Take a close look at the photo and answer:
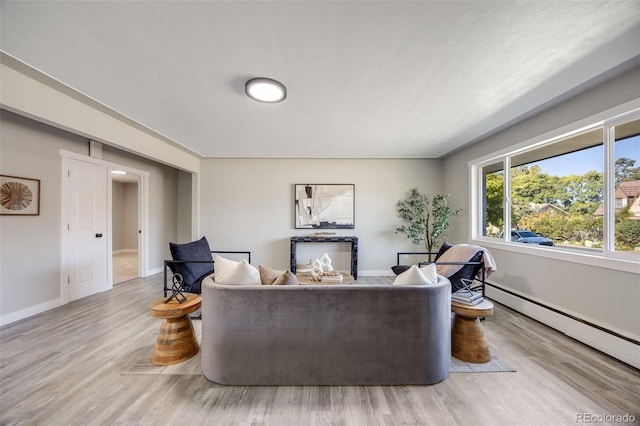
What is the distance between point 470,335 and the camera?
2.08m

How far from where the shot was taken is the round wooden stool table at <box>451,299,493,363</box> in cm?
201

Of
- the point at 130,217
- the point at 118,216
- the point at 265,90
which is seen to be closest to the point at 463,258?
the point at 265,90

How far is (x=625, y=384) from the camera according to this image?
1.76 meters

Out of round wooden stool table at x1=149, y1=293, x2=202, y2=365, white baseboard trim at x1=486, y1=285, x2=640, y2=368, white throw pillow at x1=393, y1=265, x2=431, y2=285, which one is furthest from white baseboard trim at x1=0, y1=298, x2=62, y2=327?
white baseboard trim at x1=486, y1=285, x2=640, y2=368

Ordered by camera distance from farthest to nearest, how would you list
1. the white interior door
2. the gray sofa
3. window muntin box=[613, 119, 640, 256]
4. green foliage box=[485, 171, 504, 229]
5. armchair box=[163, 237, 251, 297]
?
green foliage box=[485, 171, 504, 229] → the white interior door → armchair box=[163, 237, 251, 297] → window muntin box=[613, 119, 640, 256] → the gray sofa

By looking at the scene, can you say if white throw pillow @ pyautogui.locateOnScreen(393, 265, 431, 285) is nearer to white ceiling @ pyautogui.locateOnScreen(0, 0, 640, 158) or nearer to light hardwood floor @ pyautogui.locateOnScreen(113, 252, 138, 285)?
white ceiling @ pyautogui.locateOnScreen(0, 0, 640, 158)

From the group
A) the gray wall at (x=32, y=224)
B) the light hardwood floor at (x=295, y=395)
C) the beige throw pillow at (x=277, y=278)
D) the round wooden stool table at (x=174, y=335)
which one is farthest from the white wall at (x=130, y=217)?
the beige throw pillow at (x=277, y=278)

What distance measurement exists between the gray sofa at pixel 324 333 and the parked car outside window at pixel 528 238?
2267 mm

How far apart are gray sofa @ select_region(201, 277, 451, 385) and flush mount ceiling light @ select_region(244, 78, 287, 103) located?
68.9 inches

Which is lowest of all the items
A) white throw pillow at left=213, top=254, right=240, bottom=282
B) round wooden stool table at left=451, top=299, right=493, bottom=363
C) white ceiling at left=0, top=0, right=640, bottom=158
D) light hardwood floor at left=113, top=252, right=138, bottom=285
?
light hardwood floor at left=113, top=252, right=138, bottom=285

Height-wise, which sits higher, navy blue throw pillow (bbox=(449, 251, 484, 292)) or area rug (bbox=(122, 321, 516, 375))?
navy blue throw pillow (bbox=(449, 251, 484, 292))

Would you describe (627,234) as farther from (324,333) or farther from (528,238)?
(324,333)

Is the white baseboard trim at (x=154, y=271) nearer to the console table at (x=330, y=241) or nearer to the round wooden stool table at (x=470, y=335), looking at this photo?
the console table at (x=330, y=241)

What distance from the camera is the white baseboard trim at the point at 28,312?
261 cm
